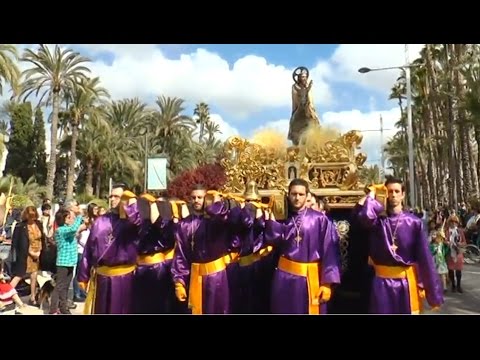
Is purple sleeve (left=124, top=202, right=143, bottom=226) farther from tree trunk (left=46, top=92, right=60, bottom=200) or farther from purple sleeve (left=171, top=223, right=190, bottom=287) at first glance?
tree trunk (left=46, top=92, right=60, bottom=200)

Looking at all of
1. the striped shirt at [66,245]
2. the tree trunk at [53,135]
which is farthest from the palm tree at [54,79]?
the striped shirt at [66,245]

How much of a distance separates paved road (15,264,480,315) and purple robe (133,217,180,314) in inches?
42.9

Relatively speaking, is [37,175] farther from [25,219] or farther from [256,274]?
[256,274]

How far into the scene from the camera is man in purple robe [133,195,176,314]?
15.8 feet

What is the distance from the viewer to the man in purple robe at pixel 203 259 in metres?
4.56

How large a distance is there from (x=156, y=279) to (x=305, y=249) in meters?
1.39

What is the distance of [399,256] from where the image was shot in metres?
4.25

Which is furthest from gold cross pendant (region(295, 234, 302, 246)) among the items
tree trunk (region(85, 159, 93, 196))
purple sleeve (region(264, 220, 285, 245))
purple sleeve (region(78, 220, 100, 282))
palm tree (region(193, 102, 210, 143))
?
palm tree (region(193, 102, 210, 143))

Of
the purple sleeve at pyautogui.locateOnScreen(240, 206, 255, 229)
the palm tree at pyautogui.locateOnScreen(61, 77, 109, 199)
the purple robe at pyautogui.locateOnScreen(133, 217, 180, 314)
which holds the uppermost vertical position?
the palm tree at pyautogui.locateOnScreen(61, 77, 109, 199)

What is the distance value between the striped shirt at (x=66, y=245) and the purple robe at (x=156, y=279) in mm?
1571

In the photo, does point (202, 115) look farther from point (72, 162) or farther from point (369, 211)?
point (369, 211)

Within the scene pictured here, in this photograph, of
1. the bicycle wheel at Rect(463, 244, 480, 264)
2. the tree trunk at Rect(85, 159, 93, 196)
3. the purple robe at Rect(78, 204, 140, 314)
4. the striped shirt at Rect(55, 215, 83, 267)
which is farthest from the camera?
the tree trunk at Rect(85, 159, 93, 196)

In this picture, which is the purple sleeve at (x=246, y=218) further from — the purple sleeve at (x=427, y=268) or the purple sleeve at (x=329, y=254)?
the purple sleeve at (x=427, y=268)
